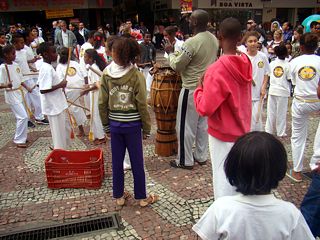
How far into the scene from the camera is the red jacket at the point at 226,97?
2.58m

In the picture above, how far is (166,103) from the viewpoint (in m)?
4.85

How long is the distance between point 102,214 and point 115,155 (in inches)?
28.0

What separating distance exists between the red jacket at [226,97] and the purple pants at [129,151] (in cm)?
93

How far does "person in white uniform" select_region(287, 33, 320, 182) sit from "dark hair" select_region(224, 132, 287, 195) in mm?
2723

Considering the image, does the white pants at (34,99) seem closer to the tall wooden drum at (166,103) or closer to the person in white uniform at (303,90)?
the tall wooden drum at (166,103)

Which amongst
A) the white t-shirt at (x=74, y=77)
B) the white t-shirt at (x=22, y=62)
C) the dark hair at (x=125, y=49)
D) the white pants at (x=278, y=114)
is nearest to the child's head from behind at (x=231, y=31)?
the dark hair at (x=125, y=49)

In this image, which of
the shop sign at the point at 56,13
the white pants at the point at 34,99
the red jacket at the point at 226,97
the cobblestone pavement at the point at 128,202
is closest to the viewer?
the red jacket at the point at 226,97

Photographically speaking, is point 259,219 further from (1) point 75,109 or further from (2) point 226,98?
(1) point 75,109

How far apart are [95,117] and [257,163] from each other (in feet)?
14.8

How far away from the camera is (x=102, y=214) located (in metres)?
3.63

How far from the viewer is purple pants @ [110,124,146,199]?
3.41 meters

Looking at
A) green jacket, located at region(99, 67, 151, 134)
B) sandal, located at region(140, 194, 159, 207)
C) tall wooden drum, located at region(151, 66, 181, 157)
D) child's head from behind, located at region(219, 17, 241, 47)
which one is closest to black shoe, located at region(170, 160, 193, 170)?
tall wooden drum, located at region(151, 66, 181, 157)

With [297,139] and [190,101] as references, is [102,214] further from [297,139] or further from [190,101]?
[297,139]

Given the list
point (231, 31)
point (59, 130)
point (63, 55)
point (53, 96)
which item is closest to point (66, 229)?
point (59, 130)
